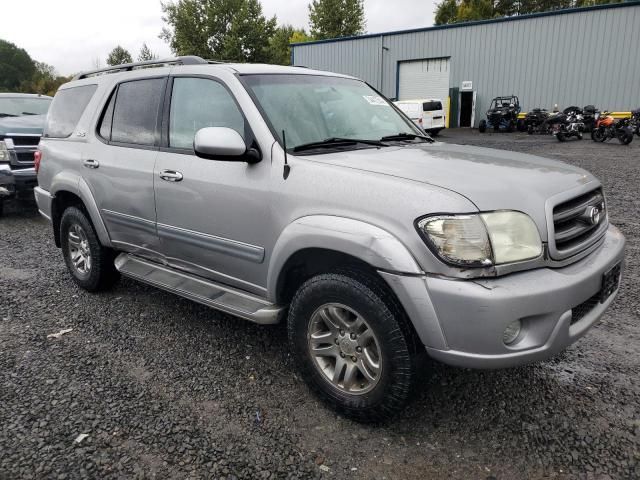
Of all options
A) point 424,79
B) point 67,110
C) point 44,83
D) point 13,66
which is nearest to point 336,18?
point 424,79

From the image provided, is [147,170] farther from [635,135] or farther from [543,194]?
[635,135]

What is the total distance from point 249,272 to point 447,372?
1.35 metres

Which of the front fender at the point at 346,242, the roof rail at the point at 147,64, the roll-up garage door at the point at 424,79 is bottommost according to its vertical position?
the front fender at the point at 346,242

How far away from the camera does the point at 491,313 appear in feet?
6.83

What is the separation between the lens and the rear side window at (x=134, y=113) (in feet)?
11.9

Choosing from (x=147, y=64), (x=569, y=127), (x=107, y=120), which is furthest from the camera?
(x=569, y=127)

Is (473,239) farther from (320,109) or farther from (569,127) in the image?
(569,127)

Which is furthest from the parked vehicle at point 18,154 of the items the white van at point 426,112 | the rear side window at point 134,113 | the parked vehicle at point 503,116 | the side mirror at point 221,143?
the parked vehicle at point 503,116

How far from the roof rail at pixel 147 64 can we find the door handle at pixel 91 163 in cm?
81

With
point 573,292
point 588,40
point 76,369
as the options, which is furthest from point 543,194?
point 588,40

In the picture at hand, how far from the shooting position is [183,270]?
11.6ft

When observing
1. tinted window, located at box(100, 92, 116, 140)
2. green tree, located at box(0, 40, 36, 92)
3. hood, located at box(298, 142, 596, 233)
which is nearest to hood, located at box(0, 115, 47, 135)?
tinted window, located at box(100, 92, 116, 140)

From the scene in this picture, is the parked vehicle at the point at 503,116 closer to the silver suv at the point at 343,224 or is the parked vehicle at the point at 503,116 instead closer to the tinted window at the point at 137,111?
the silver suv at the point at 343,224

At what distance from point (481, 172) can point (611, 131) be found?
1690cm
